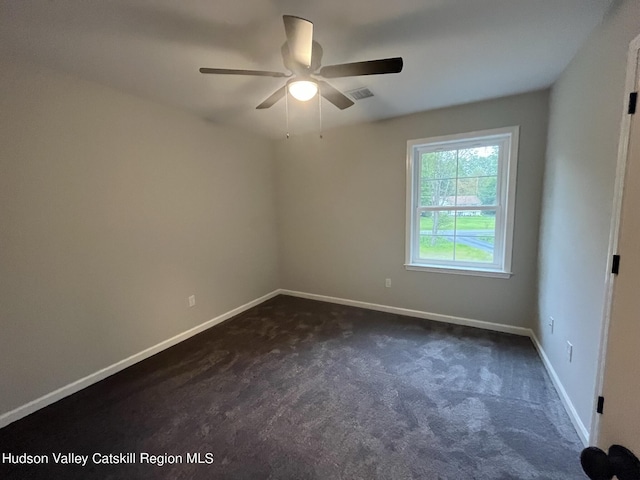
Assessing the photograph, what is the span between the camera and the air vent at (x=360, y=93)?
258 centimetres

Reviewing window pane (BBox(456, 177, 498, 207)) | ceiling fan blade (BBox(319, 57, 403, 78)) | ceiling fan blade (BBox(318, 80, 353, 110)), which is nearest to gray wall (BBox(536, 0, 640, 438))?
window pane (BBox(456, 177, 498, 207))

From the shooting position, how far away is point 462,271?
321 centimetres

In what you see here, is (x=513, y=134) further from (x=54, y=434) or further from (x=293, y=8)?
(x=54, y=434)

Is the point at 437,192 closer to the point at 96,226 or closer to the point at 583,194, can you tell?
the point at 583,194

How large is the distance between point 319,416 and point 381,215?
242cm

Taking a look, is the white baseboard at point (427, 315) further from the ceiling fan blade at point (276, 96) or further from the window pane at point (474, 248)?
the ceiling fan blade at point (276, 96)

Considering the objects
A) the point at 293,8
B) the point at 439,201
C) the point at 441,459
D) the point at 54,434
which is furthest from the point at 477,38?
the point at 54,434

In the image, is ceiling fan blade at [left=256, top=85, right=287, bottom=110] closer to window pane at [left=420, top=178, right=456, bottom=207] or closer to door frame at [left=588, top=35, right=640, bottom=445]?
door frame at [left=588, top=35, right=640, bottom=445]

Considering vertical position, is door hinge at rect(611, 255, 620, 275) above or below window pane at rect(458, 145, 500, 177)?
below

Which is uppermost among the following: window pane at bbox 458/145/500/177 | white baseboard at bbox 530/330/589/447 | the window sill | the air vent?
the air vent

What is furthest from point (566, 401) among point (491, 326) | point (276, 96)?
point (276, 96)

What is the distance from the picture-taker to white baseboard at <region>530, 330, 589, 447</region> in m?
1.64

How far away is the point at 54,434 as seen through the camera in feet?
5.92

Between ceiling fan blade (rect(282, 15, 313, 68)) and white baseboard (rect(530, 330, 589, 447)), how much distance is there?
2.68 metres
